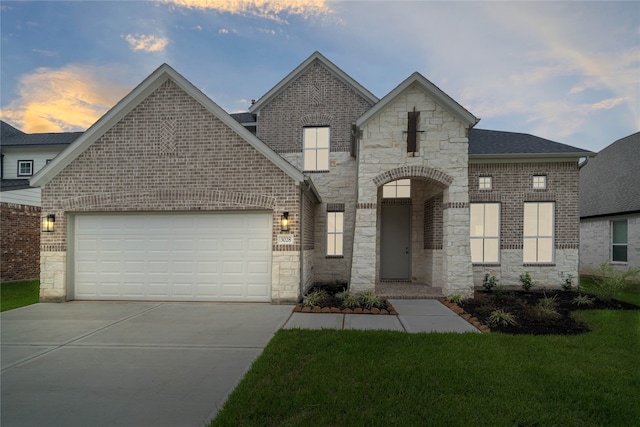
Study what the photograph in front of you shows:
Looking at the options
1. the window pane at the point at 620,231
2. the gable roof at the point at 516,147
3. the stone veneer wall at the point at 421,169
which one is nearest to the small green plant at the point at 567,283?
the gable roof at the point at 516,147

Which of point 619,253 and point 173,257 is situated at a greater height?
point 173,257

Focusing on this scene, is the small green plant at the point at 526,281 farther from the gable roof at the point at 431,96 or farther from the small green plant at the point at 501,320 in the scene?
the gable roof at the point at 431,96

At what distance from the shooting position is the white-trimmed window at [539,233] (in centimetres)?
1028

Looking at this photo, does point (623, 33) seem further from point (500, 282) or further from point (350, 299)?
point (350, 299)

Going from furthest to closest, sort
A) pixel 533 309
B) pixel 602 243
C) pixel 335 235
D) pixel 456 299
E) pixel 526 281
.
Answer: pixel 602 243
pixel 335 235
pixel 526 281
pixel 456 299
pixel 533 309

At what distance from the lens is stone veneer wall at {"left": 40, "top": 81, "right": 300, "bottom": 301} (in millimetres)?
7887

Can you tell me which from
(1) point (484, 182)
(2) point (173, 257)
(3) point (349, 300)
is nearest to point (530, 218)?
(1) point (484, 182)

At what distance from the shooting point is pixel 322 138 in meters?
11.7

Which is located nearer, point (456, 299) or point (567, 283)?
point (456, 299)

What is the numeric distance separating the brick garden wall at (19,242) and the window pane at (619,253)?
80.3 feet

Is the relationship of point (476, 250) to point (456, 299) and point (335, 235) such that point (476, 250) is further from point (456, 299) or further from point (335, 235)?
point (335, 235)

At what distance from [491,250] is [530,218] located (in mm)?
1777

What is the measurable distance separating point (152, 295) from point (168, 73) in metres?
6.00

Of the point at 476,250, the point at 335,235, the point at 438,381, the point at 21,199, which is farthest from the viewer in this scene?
the point at 21,199
